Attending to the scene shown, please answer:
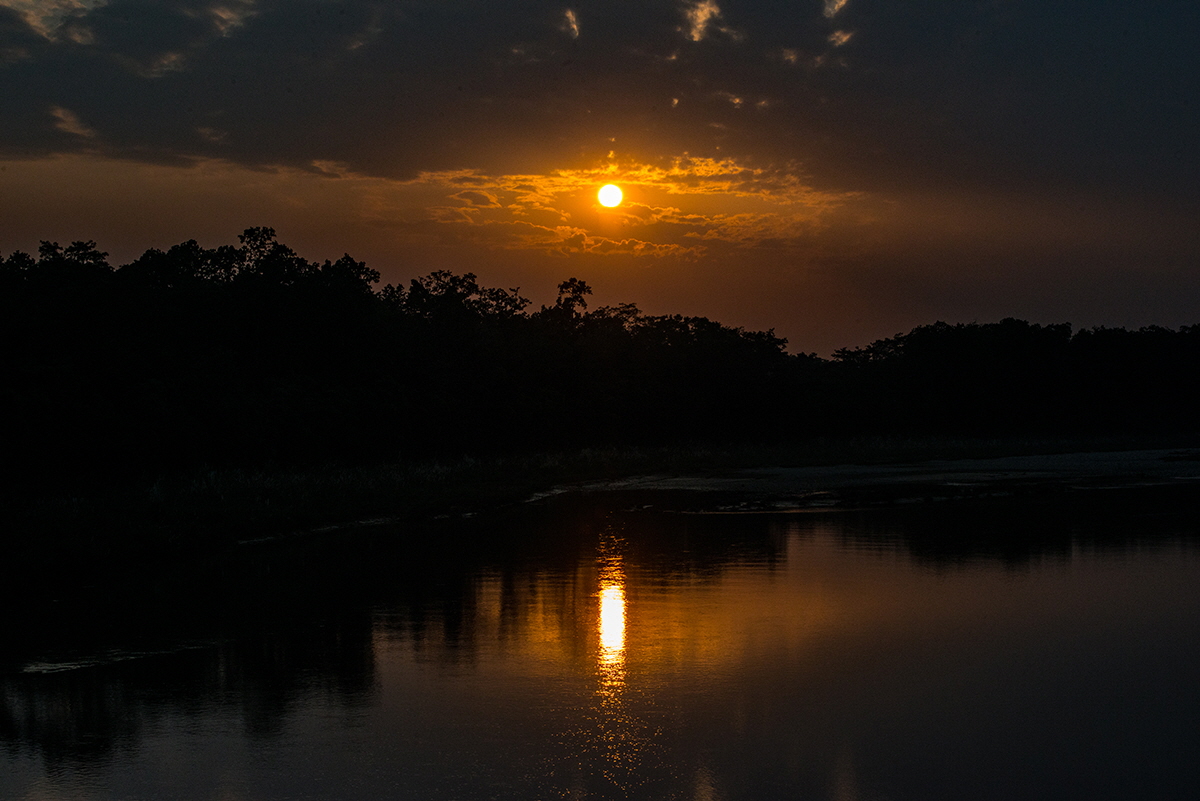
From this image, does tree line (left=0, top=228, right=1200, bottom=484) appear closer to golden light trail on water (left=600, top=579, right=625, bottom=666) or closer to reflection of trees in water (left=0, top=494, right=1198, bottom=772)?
reflection of trees in water (left=0, top=494, right=1198, bottom=772)

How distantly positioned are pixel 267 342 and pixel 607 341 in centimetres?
3925

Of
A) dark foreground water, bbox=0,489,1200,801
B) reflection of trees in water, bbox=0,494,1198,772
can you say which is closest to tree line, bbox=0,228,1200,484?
reflection of trees in water, bbox=0,494,1198,772

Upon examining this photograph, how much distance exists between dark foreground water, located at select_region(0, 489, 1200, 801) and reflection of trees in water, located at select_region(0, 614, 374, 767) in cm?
4

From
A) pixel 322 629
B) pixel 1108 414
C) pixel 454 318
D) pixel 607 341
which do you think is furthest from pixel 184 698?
pixel 1108 414

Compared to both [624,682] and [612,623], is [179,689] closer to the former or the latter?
[624,682]

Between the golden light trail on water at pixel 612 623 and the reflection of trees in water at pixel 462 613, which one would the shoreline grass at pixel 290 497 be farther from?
the golden light trail on water at pixel 612 623

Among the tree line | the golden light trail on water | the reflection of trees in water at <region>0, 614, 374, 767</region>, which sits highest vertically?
the tree line

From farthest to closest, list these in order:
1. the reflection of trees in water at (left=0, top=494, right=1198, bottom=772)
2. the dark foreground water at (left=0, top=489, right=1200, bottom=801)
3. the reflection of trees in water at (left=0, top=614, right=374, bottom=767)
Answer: the reflection of trees in water at (left=0, top=494, right=1198, bottom=772) < the reflection of trees in water at (left=0, top=614, right=374, bottom=767) < the dark foreground water at (left=0, top=489, right=1200, bottom=801)

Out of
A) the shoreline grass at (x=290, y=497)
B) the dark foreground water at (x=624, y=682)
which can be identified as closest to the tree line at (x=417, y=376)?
the shoreline grass at (x=290, y=497)

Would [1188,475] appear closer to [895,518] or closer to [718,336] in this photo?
[895,518]

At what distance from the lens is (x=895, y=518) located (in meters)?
30.7

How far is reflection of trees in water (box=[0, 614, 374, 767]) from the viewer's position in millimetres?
9844

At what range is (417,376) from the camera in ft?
218

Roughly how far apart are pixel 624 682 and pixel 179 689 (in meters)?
4.28
